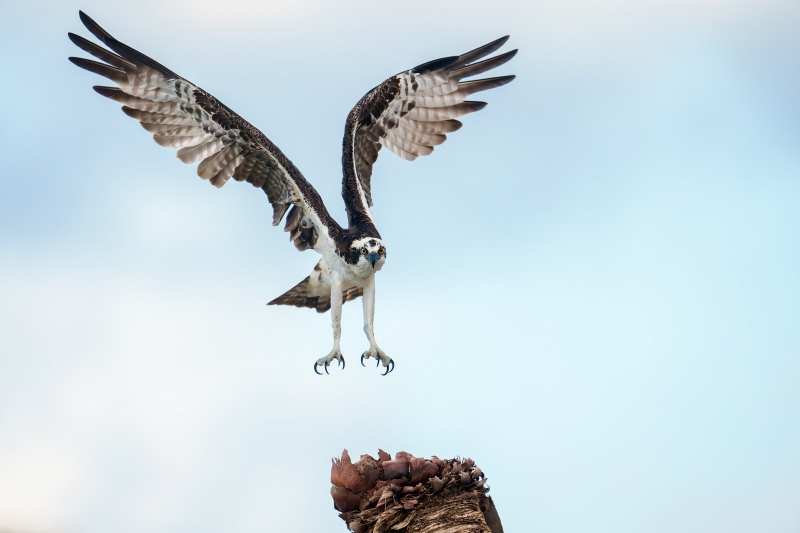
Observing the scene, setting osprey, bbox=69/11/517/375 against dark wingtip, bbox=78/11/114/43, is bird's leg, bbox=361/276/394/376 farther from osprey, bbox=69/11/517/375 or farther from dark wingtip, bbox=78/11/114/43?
dark wingtip, bbox=78/11/114/43

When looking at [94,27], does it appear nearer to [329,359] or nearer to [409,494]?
[329,359]

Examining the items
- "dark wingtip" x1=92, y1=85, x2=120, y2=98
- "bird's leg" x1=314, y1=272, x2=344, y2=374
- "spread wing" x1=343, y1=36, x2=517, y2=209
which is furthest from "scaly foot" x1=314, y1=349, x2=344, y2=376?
"dark wingtip" x1=92, y1=85, x2=120, y2=98

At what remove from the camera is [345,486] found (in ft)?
28.1

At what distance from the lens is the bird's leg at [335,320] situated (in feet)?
38.5

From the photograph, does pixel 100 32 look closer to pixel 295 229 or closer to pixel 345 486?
pixel 295 229

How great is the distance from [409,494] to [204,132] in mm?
6547

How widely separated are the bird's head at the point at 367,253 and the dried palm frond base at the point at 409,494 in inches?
138

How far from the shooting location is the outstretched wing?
12.6 metres

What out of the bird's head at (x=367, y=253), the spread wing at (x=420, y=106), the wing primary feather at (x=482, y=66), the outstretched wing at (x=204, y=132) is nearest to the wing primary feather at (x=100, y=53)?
the outstretched wing at (x=204, y=132)

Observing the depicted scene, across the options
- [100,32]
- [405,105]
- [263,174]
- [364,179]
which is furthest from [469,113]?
[100,32]

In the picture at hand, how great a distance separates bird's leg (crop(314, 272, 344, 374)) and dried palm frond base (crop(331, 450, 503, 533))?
3.11 meters

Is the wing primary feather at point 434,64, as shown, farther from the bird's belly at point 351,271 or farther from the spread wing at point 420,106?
the bird's belly at point 351,271

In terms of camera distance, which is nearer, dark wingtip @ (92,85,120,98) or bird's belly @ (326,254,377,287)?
bird's belly @ (326,254,377,287)

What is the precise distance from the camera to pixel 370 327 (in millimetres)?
11953
